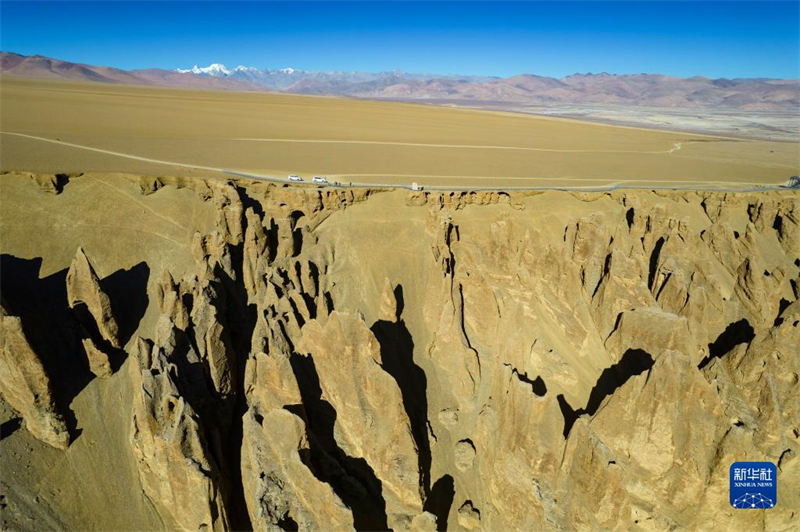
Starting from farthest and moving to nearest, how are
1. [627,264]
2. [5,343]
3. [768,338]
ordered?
1. [627,264]
2. [768,338]
3. [5,343]

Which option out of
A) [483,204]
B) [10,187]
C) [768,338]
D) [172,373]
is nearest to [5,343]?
[172,373]

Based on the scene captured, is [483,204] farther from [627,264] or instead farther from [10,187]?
[10,187]

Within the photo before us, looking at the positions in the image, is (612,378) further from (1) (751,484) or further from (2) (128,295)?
(2) (128,295)

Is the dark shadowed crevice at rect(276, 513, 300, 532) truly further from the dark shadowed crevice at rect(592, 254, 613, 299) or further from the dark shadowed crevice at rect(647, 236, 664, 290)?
the dark shadowed crevice at rect(647, 236, 664, 290)

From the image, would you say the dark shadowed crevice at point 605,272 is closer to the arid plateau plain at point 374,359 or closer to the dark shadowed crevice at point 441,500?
the arid plateau plain at point 374,359

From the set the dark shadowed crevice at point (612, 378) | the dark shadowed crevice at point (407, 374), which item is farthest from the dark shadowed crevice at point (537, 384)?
the dark shadowed crevice at point (407, 374)

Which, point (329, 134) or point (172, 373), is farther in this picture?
point (329, 134)
